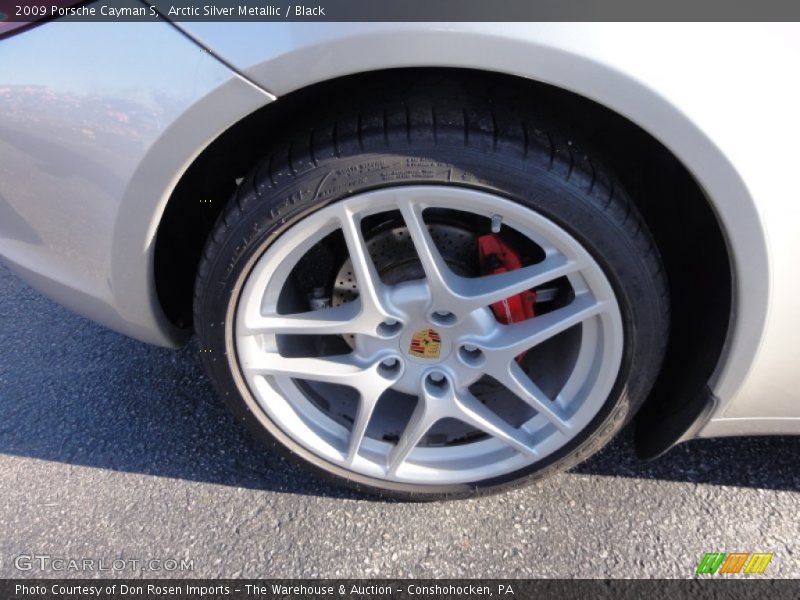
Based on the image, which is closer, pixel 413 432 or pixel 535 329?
pixel 535 329

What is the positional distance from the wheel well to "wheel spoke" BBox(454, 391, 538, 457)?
34 cm

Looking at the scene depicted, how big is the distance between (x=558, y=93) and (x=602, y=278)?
→ 1.22 ft

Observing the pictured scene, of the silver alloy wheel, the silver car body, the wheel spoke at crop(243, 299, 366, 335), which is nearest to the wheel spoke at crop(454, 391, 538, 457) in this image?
the silver alloy wheel

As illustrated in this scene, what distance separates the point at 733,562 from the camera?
1606 mm

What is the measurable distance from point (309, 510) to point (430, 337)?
60 centimetres

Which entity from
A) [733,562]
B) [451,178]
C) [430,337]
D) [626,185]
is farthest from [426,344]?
[733,562]

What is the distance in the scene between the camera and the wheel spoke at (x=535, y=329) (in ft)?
4.66

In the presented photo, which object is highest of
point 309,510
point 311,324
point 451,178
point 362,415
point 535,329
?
point 451,178

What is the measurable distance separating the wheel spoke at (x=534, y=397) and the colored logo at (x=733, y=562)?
466 mm

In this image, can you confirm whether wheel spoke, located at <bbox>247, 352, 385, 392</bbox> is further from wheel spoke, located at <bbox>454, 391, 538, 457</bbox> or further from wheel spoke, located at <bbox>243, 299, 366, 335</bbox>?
wheel spoke, located at <bbox>454, 391, 538, 457</bbox>

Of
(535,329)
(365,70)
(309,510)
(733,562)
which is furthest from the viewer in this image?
(309,510)

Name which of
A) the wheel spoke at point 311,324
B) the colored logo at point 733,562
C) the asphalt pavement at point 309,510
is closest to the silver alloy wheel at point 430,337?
the wheel spoke at point 311,324

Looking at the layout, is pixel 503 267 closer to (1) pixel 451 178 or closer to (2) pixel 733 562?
(1) pixel 451 178

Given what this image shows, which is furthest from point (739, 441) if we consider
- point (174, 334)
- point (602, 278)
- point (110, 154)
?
point (110, 154)
